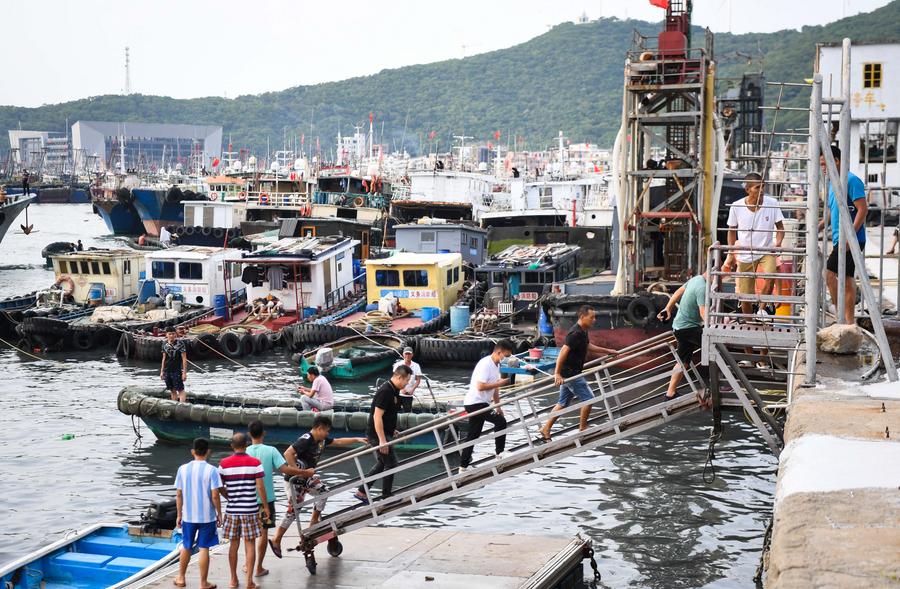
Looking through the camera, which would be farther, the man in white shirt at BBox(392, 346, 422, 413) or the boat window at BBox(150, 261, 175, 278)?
the boat window at BBox(150, 261, 175, 278)

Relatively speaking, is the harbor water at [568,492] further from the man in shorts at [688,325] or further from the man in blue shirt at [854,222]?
the man in blue shirt at [854,222]

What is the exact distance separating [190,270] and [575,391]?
29973 millimetres

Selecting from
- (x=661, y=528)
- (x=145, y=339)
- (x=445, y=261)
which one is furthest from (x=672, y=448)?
(x=145, y=339)

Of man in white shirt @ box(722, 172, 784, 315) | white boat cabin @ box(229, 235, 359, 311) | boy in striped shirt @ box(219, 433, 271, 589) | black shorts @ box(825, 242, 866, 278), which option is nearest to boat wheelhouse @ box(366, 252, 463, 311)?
white boat cabin @ box(229, 235, 359, 311)

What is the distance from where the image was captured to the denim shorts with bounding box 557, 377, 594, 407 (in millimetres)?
13625

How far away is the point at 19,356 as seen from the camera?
39031 mm

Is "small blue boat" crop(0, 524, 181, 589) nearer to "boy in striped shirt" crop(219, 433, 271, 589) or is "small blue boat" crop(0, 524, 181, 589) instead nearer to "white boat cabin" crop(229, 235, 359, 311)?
"boy in striped shirt" crop(219, 433, 271, 589)

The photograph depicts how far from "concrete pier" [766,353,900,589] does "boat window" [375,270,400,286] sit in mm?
30272

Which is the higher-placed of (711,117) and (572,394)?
(711,117)

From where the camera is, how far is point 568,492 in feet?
65.8

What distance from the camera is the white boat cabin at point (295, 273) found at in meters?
39.4

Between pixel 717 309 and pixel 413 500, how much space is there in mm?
4345

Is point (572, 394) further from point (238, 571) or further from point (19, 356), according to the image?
point (19, 356)

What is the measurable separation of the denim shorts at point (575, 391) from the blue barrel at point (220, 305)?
2849 centimetres
